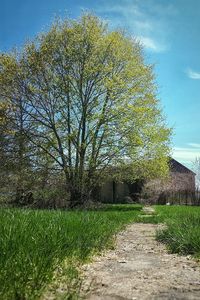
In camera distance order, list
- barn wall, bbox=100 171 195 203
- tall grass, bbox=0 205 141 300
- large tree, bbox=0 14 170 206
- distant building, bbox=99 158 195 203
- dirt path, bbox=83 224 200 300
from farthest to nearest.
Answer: barn wall, bbox=100 171 195 203
distant building, bbox=99 158 195 203
large tree, bbox=0 14 170 206
dirt path, bbox=83 224 200 300
tall grass, bbox=0 205 141 300

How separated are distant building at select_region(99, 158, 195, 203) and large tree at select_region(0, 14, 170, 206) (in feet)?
38.1

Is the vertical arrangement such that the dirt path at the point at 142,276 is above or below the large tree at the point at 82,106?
below

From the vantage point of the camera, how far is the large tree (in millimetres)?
29516

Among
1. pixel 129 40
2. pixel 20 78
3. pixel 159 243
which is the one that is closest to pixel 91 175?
pixel 20 78

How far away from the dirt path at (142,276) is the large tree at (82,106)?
20.6m

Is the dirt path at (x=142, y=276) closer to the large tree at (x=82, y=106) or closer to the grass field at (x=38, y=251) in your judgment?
the grass field at (x=38, y=251)

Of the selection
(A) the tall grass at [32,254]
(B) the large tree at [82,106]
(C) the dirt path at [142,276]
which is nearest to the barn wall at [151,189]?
(B) the large tree at [82,106]

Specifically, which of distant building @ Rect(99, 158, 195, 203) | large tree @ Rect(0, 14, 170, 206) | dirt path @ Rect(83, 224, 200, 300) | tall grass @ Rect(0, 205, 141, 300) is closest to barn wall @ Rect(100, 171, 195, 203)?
distant building @ Rect(99, 158, 195, 203)

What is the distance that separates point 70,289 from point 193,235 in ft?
13.8

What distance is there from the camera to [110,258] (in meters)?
7.87

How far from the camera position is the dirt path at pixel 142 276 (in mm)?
4937

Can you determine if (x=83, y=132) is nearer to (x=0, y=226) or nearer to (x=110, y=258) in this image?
(x=110, y=258)

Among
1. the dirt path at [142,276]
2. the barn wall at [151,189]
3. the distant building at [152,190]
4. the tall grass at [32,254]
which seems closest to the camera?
the tall grass at [32,254]

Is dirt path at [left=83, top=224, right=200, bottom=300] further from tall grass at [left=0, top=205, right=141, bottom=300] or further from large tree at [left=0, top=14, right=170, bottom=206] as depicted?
large tree at [left=0, top=14, right=170, bottom=206]
